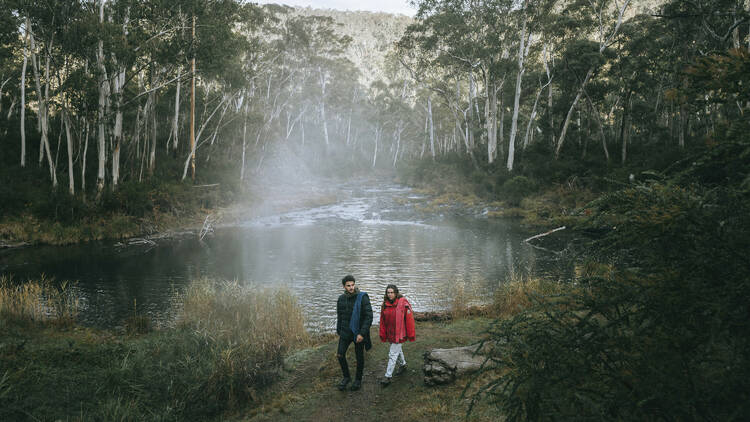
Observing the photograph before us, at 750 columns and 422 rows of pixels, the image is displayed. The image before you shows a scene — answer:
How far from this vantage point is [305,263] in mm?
17297

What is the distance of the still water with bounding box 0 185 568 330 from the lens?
12391 millimetres

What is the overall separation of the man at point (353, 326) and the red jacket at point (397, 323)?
267mm

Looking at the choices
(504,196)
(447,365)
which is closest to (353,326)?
(447,365)

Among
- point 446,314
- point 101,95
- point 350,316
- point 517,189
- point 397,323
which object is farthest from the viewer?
point 517,189

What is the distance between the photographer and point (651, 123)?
3631 centimetres

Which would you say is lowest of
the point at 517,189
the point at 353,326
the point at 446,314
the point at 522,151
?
the point at 446,314

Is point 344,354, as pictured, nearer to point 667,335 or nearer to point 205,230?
point 667,335

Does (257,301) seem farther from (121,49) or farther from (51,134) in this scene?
(51,134)

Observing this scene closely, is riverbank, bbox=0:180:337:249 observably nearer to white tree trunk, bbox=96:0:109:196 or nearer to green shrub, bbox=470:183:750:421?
white tree trunk, bbox=96:0:109:196

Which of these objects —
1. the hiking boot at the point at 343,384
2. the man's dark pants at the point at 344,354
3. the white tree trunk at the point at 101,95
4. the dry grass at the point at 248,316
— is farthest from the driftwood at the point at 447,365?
the white tree trunk at the point at 101,95

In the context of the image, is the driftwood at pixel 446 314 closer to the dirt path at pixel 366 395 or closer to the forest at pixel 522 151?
the forest at pixel 522 151

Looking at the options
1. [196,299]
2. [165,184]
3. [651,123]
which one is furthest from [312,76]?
[196,299]

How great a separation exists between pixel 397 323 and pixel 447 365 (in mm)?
941

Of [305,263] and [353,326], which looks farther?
[305,263]
